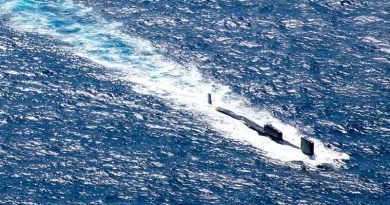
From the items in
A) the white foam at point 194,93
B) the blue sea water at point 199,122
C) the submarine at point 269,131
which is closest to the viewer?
the blue sea water at point 199,122

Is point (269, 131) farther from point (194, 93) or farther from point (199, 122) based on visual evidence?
point (194, 93)

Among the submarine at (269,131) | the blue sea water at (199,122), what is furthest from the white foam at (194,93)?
the submarine at (269,131)

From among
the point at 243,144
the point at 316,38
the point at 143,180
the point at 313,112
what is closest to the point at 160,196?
the point at 143,180

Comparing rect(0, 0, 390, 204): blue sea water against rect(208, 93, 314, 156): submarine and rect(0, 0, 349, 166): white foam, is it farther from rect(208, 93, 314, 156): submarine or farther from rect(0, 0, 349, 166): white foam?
rect(208, 93, 314, 156): submarine

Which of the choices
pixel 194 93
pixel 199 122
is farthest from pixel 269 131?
pixel 194 93

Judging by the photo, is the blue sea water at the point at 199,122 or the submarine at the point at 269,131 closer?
the blue sea water at the point at 199,122

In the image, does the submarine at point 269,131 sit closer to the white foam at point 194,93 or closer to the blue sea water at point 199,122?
the white foam at point 194,93

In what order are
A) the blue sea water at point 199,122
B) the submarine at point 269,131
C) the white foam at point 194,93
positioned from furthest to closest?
the white foam at point 194,93 < the submarine at point 269,131 < the blue sea water at point 199,122

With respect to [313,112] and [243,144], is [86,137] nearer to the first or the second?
[243,144]
